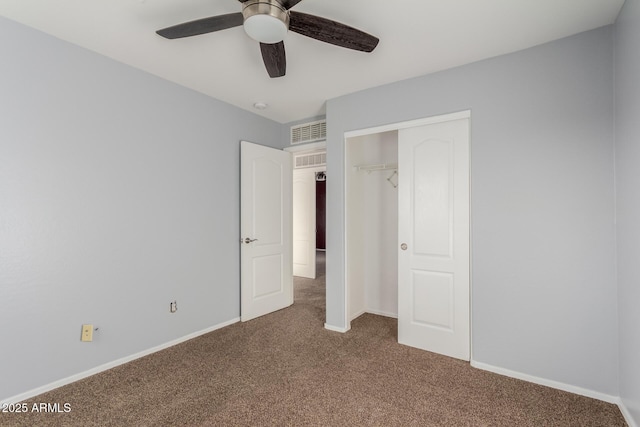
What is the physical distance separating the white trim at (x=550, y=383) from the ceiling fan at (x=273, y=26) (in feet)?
8.46

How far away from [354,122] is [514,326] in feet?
7.63

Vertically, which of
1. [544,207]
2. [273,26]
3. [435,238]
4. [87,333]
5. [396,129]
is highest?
[273,26]

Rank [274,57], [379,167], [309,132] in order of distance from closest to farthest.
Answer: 1. [274,57]
2. [379,167]
3. [309,132]

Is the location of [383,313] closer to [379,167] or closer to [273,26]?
[379,167]

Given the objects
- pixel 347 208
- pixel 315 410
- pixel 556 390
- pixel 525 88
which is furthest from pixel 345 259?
pixel 525 88

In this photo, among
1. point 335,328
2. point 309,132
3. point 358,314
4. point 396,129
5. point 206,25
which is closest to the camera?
point 206,25

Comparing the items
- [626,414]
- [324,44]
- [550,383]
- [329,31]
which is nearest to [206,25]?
[329,31]

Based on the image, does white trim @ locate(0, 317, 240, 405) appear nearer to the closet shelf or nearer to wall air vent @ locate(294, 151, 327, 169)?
the closet shelf

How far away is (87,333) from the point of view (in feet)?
7.66

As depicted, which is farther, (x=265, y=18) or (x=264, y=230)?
(x=264, y=230)

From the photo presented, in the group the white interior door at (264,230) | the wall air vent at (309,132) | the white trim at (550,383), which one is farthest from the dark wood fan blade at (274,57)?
the white trim at (550,383)

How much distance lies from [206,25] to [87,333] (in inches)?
94.0

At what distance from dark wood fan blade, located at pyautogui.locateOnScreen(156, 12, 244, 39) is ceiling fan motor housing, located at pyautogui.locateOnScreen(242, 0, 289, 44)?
0.29 feet

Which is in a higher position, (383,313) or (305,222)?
(305,222)
